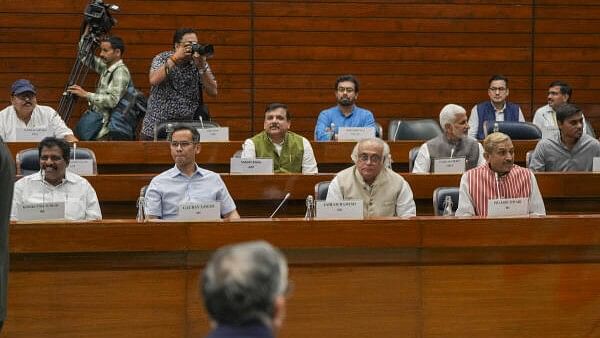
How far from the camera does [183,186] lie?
221 inches

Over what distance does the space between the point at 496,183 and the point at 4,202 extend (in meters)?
2.91

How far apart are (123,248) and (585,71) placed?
6.60 metres

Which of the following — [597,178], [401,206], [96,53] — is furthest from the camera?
[96,53]

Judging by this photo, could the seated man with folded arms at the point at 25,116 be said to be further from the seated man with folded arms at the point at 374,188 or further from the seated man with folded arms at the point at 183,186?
the seated man with folded arms at the point at 374,188

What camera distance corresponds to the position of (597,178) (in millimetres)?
6383

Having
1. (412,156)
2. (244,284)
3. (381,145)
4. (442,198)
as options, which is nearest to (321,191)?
(381,145)

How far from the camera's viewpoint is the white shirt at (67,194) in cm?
545

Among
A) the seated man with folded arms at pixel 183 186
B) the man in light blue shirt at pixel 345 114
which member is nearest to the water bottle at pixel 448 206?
the seated man with folded arms at pixel 183 186

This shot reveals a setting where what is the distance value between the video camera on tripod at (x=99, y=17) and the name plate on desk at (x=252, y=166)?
2480mm

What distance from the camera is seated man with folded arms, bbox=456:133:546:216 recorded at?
5.43 meters

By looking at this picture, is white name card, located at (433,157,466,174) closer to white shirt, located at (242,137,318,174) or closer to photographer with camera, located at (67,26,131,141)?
white shirt, located at (242,137,318,174)

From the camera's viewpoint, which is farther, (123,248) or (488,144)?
(488,144)

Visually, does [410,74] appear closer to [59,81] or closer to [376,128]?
[376,128]

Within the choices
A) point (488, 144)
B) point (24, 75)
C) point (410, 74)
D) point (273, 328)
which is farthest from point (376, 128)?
point (273, 328)
